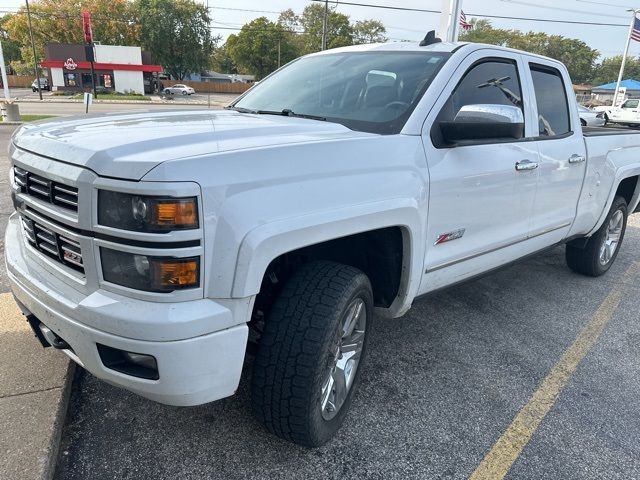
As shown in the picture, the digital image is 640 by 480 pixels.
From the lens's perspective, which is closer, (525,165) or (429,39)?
(525,165)

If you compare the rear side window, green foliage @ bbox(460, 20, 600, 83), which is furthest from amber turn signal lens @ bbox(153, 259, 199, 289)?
green foliage @ bbox(460, 20, 600, 83)

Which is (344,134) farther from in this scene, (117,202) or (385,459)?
(385,459)

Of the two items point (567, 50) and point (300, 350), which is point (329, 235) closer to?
point (300, 350)

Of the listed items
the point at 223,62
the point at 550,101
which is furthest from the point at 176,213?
the point at 223,62

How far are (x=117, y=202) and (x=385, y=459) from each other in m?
1.68

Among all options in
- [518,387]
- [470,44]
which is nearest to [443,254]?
[518,387]

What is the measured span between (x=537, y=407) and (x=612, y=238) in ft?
10.3

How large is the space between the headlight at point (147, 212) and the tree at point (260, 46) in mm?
73466

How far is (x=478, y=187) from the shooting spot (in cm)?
293

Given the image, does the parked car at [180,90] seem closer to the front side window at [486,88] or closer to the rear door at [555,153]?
the rear door at [555,153]

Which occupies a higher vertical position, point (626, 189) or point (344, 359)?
point (626, 189)

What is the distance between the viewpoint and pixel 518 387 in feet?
10.2

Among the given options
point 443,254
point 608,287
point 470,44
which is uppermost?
point 470,44

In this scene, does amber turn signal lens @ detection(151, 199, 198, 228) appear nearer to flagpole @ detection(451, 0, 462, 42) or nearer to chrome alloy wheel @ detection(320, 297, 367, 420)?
chrome alloy wheel @ detection(320, 297, 367, 420)
